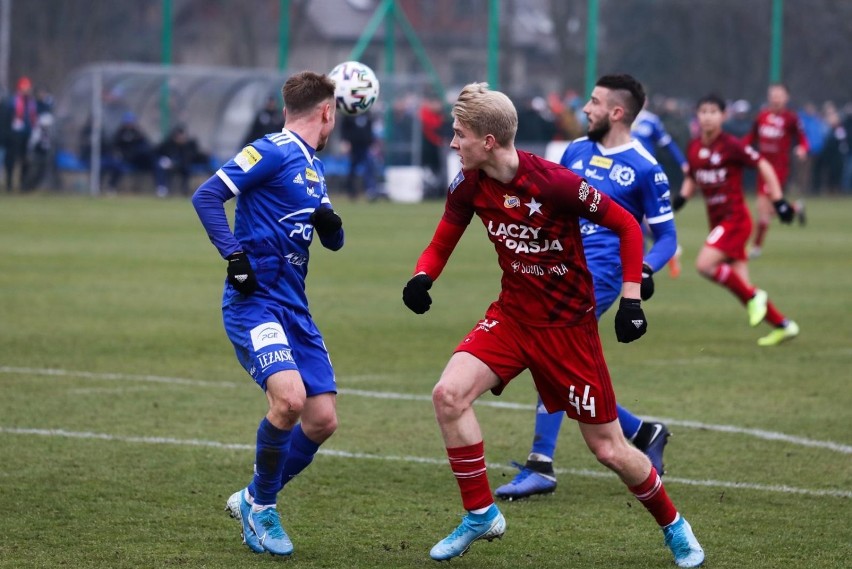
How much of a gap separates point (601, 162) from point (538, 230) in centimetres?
192

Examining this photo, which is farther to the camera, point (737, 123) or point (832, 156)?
point (832, 156)

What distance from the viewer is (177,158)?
105ft

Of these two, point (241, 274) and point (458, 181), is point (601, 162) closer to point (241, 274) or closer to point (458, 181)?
point (458, 181)

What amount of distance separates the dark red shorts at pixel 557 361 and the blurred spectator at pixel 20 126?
2696cm

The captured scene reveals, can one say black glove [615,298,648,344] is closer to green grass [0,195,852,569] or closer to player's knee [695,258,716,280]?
green grass [0,195,852,569]

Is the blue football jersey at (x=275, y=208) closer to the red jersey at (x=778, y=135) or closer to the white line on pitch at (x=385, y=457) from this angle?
the white line on pitch at (x=385, y=457)

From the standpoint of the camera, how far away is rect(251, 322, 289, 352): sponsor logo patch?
5.63 m

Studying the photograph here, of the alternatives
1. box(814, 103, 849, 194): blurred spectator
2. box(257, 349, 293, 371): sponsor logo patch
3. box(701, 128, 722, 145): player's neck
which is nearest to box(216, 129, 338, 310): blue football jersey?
box(257, 349, 293, 371): sponsor logo patch

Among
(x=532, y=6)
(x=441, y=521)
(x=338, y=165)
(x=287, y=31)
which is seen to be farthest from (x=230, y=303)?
(x=532, y=6)

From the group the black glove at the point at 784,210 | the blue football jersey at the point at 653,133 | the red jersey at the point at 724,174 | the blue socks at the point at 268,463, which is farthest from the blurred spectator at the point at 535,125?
the blue socks at the point at 268,463

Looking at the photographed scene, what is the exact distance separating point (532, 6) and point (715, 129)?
92.2 ft

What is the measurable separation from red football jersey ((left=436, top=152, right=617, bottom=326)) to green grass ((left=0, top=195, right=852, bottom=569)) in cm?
101

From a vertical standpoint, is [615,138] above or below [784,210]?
above

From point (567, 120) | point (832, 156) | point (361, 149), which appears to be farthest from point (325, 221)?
point (832, 156)
